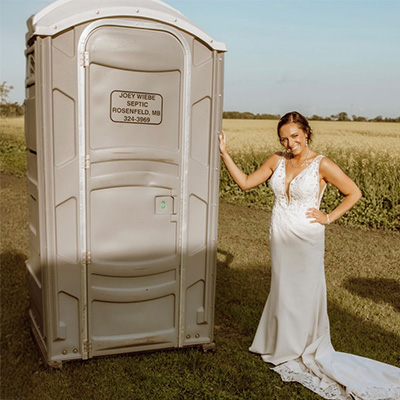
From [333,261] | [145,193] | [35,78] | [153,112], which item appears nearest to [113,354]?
[145,193]

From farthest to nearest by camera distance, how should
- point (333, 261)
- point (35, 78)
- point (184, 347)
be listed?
point (333, 261), point (184, 347), point (35, 78)

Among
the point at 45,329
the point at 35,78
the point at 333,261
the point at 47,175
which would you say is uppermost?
the point at 35,78

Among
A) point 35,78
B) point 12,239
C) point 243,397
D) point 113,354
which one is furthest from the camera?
point 12,239

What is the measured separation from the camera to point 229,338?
4320 millimetres

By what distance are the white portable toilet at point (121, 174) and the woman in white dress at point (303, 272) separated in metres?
0.46

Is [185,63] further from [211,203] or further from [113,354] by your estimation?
[113,354]

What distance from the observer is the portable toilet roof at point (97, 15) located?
3.08 m

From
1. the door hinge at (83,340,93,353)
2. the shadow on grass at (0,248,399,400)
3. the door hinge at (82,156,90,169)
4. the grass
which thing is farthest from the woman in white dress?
the grass

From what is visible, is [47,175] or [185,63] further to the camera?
[185,63]

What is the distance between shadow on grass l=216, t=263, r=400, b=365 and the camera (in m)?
4.24

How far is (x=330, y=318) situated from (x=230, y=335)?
1.15 metres

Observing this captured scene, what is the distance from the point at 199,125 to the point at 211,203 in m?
0.60

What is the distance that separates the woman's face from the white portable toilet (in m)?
0.48

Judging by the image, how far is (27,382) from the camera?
3471mm
